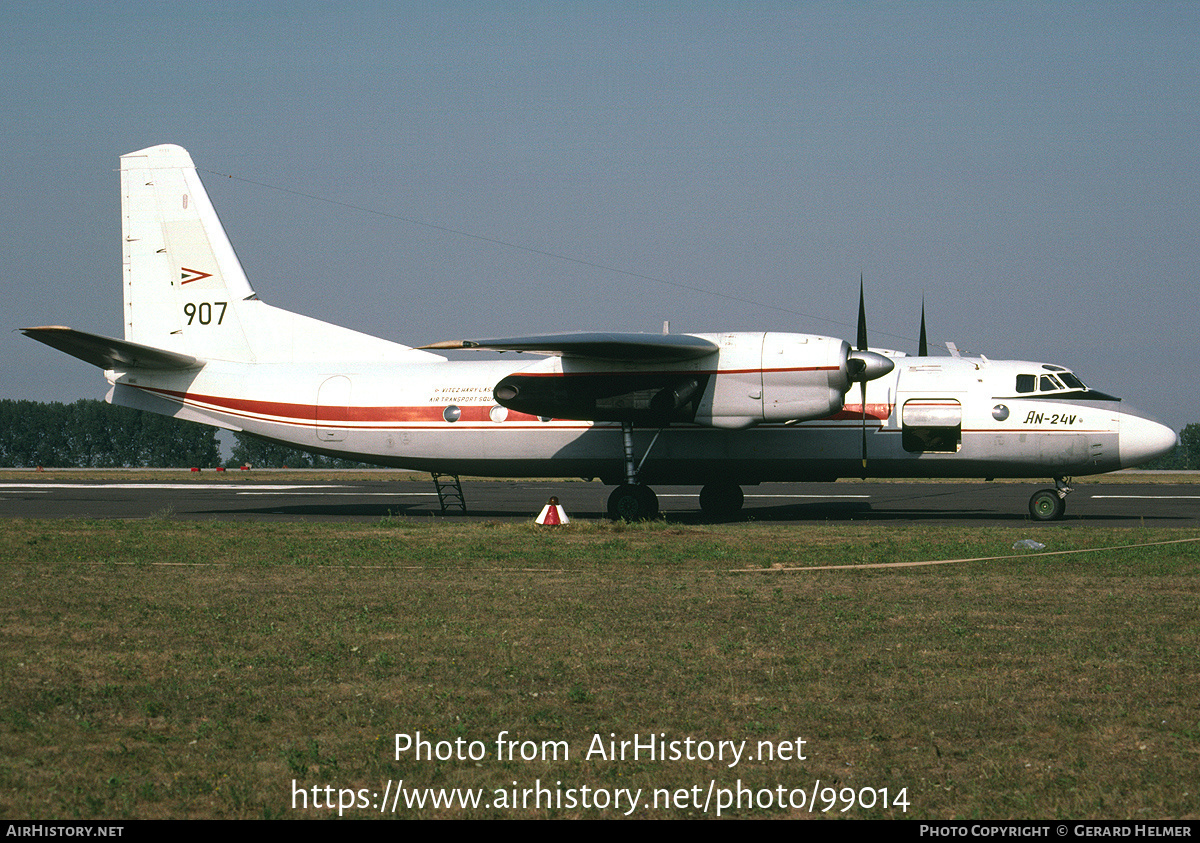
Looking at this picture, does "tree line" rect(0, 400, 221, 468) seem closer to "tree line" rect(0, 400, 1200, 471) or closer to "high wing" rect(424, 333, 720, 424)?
"tree line" rect(0, 400, 1200, 471)

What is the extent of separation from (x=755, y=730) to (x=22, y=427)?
118 m

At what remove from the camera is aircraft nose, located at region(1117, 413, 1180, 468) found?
23177 mm

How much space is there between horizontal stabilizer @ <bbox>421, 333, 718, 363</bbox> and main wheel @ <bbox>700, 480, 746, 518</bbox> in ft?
15.8

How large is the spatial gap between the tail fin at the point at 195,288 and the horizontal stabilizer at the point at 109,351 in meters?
1.05

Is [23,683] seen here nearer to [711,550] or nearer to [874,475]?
[711,550]

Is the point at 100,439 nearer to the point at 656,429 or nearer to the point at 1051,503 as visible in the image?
the point at 656,429

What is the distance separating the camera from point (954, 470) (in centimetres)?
2417

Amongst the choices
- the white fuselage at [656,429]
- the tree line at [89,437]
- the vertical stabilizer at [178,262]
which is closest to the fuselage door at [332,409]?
the white fuselage at [656,429]

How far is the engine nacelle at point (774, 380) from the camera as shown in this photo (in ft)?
73.8

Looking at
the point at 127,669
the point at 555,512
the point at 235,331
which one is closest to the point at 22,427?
the point at 235,331

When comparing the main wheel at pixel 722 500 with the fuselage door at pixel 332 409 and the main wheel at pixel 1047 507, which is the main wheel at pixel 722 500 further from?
the fuselage door at pixel 332 409

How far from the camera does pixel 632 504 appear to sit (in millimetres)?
23812

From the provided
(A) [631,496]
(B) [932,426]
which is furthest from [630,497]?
(B) [932,426]

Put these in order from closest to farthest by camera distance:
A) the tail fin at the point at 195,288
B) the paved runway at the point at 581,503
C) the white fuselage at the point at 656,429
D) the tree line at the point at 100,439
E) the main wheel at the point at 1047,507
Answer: the white fuselage at the point at 656,429, the main wheel at the point at 1047,507, the paved runway at the point at 581,503, the tail fin at the point at 195,288, the tree line at the point at 100,439
